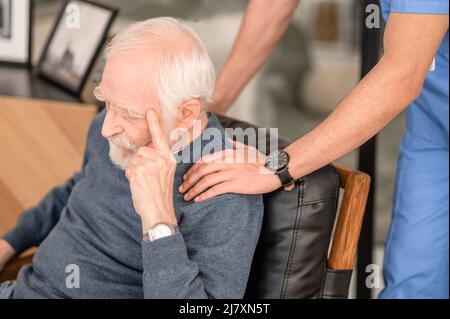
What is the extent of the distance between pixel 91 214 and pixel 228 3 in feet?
9.59

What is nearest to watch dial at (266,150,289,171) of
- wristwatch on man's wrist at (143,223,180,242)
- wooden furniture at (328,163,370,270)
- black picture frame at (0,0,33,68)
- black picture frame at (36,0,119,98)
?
wooden furniture at (328,163,370,270)

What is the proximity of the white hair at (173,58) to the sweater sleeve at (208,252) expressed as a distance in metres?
0.21

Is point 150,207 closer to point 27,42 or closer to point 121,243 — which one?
point 121,243

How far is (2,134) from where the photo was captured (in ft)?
8.00

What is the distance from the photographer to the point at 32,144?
8.05ft

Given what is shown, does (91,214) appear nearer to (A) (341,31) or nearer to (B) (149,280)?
(B) (149,280)

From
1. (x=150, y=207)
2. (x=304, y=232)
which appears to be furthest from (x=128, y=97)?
(x=304, y=232)

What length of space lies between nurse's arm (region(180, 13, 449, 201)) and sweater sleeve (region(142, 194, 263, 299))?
4 cm

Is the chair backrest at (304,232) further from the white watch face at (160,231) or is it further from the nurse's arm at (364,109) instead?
the white watch face at (160,231)

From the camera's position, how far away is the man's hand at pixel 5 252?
1.92 m

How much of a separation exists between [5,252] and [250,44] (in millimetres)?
793

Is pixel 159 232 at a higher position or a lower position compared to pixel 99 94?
lower

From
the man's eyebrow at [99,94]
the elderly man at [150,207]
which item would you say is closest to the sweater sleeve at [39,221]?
the elderly man at [150,207]

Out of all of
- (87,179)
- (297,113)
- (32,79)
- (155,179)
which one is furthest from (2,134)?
(297,113)
